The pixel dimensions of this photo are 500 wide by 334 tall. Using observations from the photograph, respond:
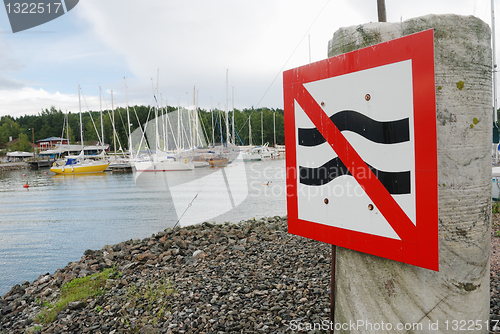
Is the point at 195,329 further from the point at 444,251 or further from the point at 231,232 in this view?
the point at 231,232

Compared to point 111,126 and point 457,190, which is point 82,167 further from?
point 111,126

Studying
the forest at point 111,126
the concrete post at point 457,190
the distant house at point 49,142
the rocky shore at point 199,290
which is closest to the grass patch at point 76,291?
the rocky shore at point 199,290

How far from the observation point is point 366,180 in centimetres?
221

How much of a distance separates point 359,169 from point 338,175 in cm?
17

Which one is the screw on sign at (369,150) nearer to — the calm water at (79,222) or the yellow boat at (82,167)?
the calm water at (79,222)

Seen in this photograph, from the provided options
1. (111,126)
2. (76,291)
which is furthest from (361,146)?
(111,126)

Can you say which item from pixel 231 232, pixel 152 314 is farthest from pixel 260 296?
pixel 231 232

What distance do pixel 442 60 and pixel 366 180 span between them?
33.6 inches

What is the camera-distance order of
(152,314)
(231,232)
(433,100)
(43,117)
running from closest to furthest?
1. (433,100)
2. (152,314)
3. (231,232)
4. (43,117)

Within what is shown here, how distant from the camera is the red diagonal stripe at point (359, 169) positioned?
2064mm

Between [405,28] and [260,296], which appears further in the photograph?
[260,296]

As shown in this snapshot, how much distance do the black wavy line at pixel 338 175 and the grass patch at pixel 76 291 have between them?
174 inches

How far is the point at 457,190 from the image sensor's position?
2.06 metres

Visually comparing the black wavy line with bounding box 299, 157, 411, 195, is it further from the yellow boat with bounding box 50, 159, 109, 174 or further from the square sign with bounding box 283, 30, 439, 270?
the yellow boat with bounding box 50, 159, 109, 174
